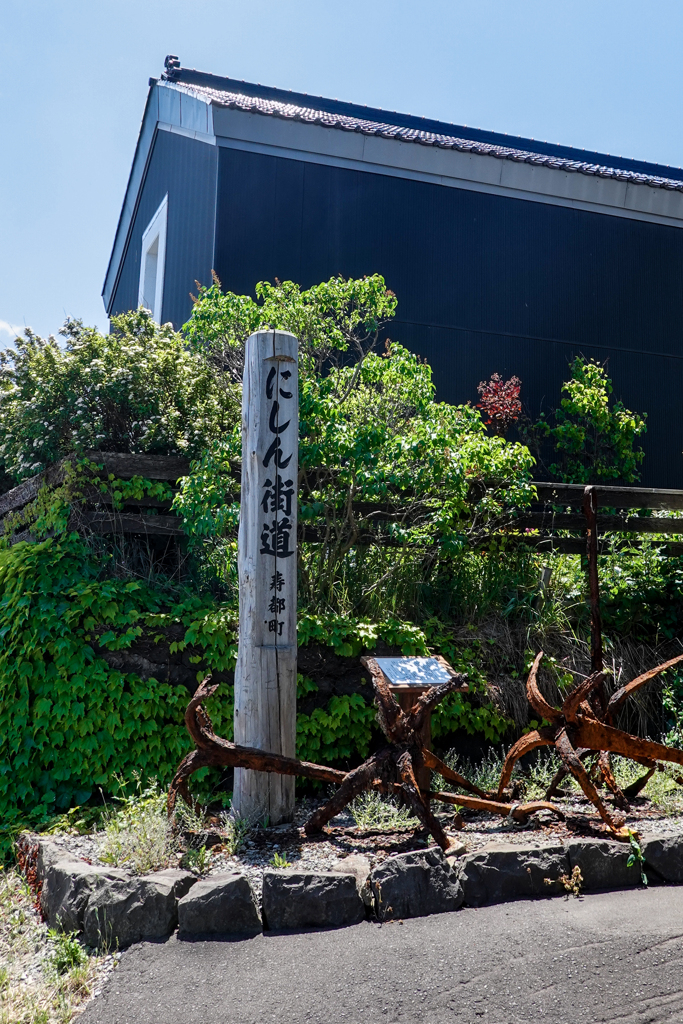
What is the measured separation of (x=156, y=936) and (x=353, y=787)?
1.06 meters

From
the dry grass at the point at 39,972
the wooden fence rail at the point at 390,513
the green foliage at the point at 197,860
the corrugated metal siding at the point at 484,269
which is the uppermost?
the corrugated metal siding at the point at 484,269

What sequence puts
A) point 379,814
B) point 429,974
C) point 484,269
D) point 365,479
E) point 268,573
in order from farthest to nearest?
point 484,269
point 365,479
point 268,573
point 379,814
point 429,974

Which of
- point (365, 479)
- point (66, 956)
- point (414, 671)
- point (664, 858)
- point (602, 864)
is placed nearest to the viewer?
point (66, 956)

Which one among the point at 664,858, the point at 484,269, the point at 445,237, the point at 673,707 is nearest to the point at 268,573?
the point at 664,858

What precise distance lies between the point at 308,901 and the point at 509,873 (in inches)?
36.7

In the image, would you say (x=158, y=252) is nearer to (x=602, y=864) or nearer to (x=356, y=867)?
(x=356, y=867)

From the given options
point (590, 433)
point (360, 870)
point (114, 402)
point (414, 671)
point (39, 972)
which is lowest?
point (39, 972)

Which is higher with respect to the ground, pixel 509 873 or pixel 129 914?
pixel 509 873

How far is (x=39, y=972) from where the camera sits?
3432mm

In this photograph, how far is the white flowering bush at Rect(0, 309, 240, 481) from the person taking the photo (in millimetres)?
6664

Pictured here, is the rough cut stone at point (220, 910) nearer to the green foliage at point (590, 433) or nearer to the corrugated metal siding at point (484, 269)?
the corrugated metal siding at point (484, 269)

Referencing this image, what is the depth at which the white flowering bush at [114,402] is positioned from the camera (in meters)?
6.66

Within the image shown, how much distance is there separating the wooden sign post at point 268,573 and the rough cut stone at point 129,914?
1.01m

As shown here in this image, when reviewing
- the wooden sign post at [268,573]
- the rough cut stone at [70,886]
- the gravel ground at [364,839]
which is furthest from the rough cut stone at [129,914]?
the wooden sign post at [268,573]
